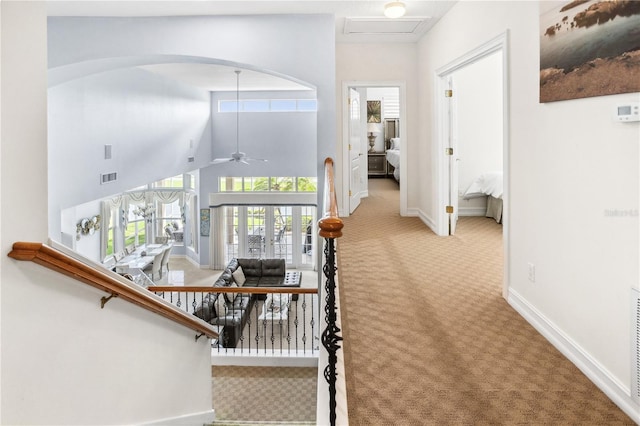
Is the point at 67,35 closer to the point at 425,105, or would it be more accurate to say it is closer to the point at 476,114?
the point at 425,105

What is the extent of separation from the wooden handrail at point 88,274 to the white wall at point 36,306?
0.05 meters

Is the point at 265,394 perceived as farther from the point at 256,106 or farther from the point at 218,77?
the point at 256,106

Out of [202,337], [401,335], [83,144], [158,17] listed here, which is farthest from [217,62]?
[401,335]

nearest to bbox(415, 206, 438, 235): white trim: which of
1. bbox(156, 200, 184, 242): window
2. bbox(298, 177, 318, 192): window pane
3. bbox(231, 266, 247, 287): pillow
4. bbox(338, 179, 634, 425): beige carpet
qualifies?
bbox(338, 179, 634, 425): beige carpet

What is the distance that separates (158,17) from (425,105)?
3.50m

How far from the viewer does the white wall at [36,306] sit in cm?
167

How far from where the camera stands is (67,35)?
5.02 metres

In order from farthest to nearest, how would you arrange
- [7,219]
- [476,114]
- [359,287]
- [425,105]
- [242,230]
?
[242,230] < [476,114] < [425,105] < [359,287] < [7,219]

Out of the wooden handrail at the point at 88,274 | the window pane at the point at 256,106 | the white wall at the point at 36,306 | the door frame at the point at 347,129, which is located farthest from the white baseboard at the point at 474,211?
the window pane at the point at 256,106

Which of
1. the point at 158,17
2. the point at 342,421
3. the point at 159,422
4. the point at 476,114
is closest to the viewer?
the point at 342,421

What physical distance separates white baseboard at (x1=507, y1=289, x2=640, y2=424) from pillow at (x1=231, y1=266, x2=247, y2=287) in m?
8.17

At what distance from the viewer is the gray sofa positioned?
7578 mm

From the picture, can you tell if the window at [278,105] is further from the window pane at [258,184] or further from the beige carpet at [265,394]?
the beige carpet at [265,394]

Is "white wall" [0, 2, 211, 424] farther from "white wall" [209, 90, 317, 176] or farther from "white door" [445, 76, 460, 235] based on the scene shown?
"white wall" [209, 90, 317, 176]
